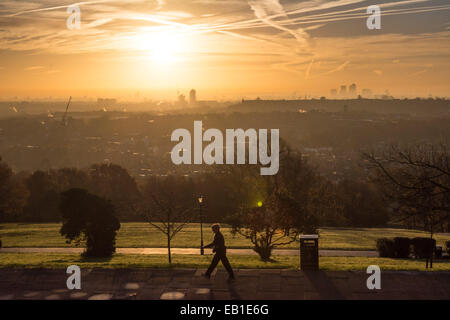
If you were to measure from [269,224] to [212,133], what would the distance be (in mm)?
172754

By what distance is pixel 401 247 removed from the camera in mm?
23781

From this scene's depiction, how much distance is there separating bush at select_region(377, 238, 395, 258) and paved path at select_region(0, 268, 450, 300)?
1203cm

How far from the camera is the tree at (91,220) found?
24.2 meters

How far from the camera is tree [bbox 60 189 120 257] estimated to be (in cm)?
2417

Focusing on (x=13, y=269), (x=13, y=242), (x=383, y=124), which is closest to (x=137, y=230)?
(x=13, y=242)
